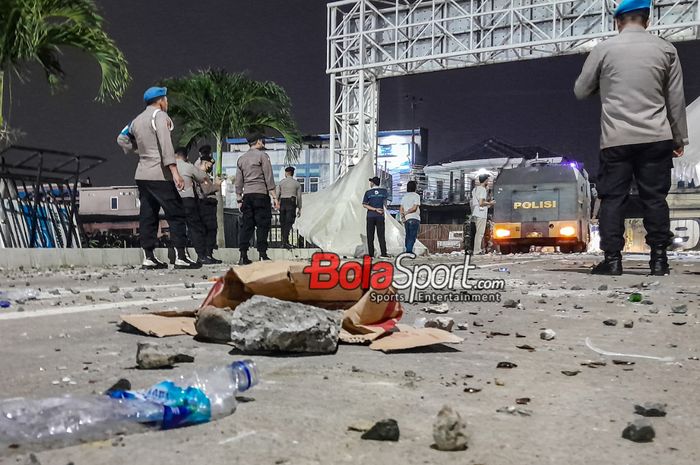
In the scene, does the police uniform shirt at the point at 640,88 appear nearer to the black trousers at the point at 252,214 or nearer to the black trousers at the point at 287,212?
the black trousers at the point at 252,214

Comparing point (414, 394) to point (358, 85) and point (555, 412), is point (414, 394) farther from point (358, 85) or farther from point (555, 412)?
point (358, 85)

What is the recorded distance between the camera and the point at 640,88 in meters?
5.99

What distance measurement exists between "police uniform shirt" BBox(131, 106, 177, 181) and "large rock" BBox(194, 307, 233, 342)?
5207 millimetres

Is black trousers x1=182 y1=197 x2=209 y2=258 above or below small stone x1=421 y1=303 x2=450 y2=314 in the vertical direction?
above

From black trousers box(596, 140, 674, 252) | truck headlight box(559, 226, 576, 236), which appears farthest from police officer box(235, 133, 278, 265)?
truck headlight box(559, 226, 576, 236)

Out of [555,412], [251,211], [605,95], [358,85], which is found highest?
[358,85]

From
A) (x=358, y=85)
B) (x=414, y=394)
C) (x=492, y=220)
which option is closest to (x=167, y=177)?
(x=414, y=394)

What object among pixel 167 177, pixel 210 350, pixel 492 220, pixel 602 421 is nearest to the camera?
pixel 602 421

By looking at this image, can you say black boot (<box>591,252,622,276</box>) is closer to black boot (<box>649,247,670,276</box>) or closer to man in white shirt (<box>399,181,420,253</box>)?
black boot (<box>649,247,670,276</box>)

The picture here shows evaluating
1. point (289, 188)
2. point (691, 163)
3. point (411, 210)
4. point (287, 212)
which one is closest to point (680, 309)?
point (289, 188)

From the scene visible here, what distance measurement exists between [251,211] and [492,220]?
13425 millimetres

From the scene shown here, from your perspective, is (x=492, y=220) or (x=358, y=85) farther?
(x=358, y=85)

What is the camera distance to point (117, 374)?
2.19 m

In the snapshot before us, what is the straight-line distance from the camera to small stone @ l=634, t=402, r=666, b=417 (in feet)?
5.84
